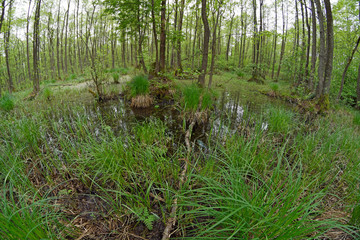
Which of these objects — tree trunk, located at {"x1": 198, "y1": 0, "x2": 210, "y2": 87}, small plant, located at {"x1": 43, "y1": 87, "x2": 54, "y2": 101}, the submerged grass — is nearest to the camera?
the submerged grass

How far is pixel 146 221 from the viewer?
168 cm

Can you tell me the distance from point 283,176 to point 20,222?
109 inches

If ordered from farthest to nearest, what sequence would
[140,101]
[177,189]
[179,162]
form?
1. [140,101]
2. [179,162]
3. [177,189]

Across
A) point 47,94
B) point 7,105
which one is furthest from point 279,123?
point 47,94

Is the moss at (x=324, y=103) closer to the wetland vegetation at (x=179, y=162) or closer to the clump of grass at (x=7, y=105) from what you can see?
the wetland vegetation at (x=179, y=162)

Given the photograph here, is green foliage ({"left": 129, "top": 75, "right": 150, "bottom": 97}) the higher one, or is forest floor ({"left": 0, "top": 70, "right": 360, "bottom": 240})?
green foliage ({"left": 129, "top": 75, "right": 150, "bottom": 97})

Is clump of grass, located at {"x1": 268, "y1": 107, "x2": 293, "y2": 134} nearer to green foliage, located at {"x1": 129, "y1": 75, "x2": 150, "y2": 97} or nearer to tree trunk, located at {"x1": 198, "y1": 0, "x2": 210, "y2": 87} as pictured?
tree trunk, located at {"x1": 198, "y1": 0, "x2": 210, "y2": 87}

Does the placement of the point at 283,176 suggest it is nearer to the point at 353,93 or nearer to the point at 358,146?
the point at 358,146

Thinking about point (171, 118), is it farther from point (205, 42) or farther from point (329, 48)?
point (329, 48)

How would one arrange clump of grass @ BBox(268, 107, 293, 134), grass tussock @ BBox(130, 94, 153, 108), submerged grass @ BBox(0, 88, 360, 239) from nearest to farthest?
submerged grass @ BBox(0, 88, 360, 239), clump of grass @ BBox(268, 107, 293, 134), grass tussock @ BBox(130, 94, 153, 108)

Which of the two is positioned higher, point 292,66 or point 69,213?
point 292,66

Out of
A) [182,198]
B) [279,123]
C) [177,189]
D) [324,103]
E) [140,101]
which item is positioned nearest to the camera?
[182,198]

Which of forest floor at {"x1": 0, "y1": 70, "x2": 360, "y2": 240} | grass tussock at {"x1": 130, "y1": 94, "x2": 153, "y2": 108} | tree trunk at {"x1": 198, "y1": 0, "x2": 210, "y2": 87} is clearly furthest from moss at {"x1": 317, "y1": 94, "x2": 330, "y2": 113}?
grass tussock at {"x1": 130, "y1": 94, "x2": 153, "y2": 108}

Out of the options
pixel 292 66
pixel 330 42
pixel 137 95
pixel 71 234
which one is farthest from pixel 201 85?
pixel 292 66
